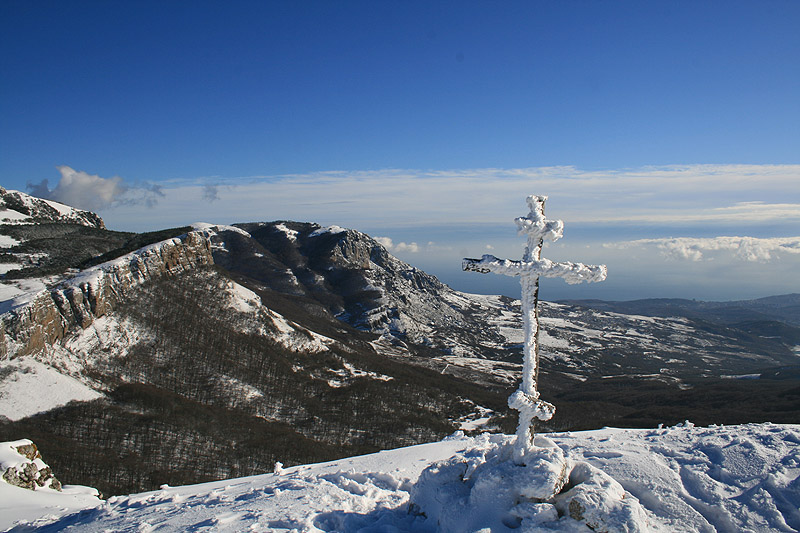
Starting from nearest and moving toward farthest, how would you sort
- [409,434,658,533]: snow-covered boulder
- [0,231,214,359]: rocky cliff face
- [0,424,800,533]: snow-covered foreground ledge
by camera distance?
1. [409,434,658,533]: snow-covered boulder
2. [0,424,800,533]: snow-covered foreground ledge
3. [0,231,214,359]: rocky cliff face

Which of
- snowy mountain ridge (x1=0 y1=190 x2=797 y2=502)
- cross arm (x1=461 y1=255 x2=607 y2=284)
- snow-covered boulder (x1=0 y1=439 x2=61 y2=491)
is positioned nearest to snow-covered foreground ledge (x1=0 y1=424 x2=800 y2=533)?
cross arm (x1=461 y1=255 x2=607 y2=284)

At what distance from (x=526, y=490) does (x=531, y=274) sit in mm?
5285

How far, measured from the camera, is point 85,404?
163 feet

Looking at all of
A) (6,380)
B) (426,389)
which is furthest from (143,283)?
(426,389)

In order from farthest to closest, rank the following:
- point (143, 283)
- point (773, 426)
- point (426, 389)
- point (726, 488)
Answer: point (426, 389)
point (143, 283)
point (773, 426)
point (726, 488)

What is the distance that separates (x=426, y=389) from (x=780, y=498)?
266 feet

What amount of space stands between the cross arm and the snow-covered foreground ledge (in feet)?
16.1

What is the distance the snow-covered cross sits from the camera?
37.8ft

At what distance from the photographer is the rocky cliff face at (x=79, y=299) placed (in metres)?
51.3

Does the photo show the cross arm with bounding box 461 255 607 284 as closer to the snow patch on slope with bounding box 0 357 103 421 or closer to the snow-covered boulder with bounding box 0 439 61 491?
the snow-covered boulder with bounding box 0 439 61 491

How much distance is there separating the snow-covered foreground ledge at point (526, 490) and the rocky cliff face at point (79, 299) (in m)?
44.1

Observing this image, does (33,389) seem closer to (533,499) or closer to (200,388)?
(200,388)

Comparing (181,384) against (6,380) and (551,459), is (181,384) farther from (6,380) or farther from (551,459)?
(551,459)

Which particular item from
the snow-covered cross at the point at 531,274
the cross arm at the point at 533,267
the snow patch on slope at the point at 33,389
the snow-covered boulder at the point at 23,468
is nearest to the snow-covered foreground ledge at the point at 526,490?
the snow-covered cross at the point at 531,274
